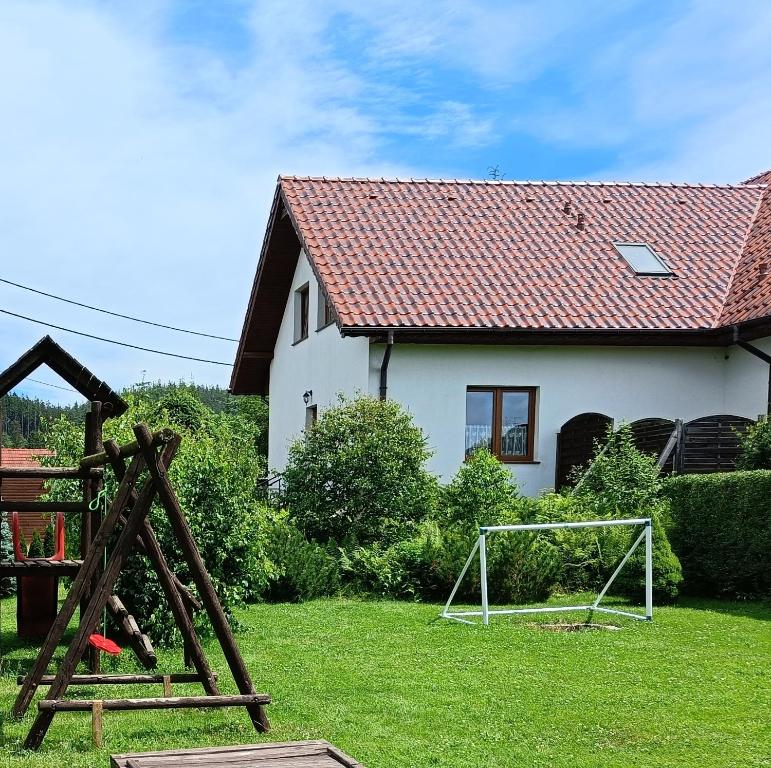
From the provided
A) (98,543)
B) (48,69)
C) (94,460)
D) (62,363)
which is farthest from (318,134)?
(98,543)

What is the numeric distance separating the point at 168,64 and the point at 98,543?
17.7 ft

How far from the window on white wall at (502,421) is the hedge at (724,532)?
500 cm

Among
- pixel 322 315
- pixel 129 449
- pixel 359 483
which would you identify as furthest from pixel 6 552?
pixel 129 449

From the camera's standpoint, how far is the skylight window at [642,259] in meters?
19.7

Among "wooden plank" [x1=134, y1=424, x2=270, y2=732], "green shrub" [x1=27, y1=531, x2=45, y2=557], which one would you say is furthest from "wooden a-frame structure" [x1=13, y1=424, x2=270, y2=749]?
"green shrub" [x1=27, y1=531, x2=45, y2=557]

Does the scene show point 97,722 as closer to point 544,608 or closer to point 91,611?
point 91,611

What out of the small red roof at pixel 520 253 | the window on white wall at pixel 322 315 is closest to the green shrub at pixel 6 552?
the small red roof at pixel 520 253

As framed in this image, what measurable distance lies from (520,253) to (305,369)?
5.09 metres

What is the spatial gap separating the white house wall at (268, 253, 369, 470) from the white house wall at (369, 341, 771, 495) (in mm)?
1048

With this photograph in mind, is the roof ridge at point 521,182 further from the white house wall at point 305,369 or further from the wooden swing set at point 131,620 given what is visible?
the wooden swing set at point 131,620

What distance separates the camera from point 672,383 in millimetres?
18672

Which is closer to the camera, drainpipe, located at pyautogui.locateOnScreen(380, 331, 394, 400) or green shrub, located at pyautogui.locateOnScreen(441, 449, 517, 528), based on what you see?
green shrub, located at pyautogui.locateOnScreen(441, 449, 517, 528)

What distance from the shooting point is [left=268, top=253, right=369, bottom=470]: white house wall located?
18703 millimetres

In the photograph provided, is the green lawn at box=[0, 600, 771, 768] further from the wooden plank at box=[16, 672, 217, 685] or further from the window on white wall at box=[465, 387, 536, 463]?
the window on white wall at box=[465, 387, 536, 463]
